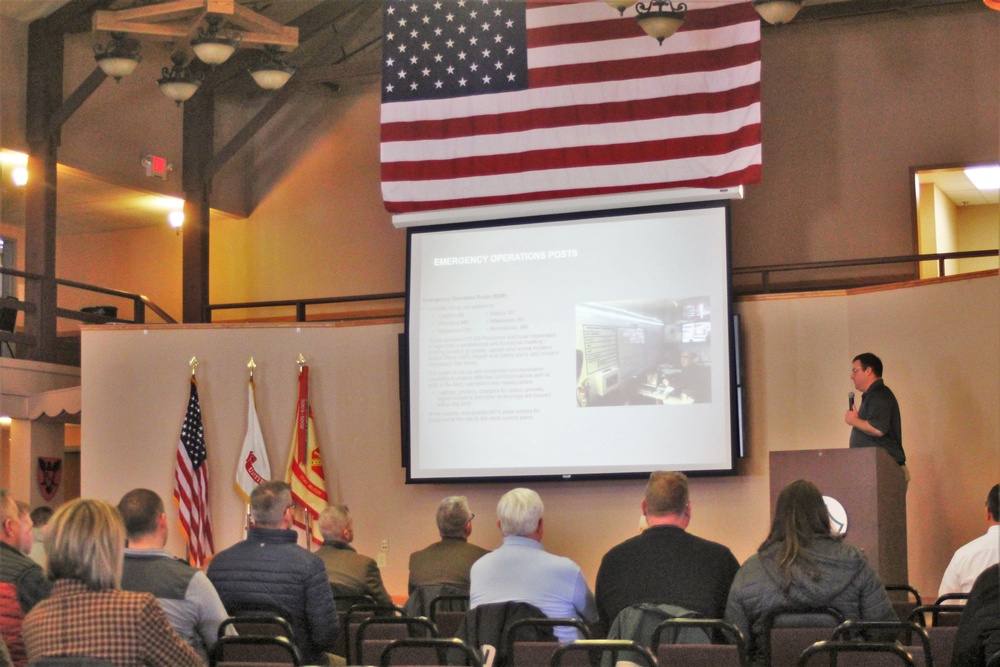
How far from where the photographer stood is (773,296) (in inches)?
317

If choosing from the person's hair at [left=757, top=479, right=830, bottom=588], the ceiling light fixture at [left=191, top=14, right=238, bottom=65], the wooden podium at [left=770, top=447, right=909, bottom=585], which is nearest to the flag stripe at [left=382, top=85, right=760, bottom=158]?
the ceiling light fixture at [left=191, top=14, right=238, bottom=65]

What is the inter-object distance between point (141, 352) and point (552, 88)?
12.2 feet

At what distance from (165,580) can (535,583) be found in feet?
4.06

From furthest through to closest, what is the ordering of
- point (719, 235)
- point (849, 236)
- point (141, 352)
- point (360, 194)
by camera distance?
point (360, 194)
point (849, 236)
point (141, 352)
point (719, 235)

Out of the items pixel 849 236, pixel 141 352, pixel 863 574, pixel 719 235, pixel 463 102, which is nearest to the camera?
pixel 863 574

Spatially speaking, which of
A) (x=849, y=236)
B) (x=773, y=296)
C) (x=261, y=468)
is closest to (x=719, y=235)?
(x=773, y=296)

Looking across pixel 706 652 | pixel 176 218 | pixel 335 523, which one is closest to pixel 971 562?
pixel 706 652

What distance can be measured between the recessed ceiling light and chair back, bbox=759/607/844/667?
282 inches

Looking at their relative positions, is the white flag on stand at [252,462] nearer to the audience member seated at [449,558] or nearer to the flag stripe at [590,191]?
the flag stripe at [590,191]

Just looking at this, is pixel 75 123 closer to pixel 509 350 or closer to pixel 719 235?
pixel 509 350

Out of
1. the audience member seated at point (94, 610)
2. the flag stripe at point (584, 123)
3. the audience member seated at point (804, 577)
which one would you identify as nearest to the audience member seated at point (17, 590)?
the audience member seated at point (94, 610)

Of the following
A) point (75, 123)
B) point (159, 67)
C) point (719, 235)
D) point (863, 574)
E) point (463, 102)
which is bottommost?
point (863, 574)

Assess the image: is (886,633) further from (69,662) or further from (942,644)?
(69,662)

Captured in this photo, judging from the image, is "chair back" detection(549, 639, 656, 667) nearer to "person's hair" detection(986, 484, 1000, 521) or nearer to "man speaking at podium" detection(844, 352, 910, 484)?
"person's hair" detection(986, 484, 1000, 521)
